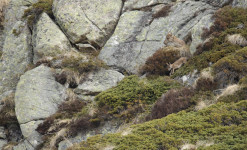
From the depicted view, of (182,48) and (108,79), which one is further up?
(182,48)

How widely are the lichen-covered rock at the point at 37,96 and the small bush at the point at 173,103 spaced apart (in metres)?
5.89

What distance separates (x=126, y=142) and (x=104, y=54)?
10292 millimetres

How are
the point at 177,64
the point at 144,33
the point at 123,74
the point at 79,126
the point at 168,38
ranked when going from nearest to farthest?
the point at 79,126, the point at 177,64, the point at 168,38, the point at 123,74, the point at 144,33

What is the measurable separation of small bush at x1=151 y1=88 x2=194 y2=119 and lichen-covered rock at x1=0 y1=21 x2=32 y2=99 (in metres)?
10.5

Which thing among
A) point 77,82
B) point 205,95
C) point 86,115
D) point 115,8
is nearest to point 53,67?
point 77,82

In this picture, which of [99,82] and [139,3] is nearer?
[99,82]

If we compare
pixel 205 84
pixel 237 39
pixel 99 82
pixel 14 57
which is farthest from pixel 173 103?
pixel 14 57

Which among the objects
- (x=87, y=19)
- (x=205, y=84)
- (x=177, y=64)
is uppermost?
(x=205, y=84)

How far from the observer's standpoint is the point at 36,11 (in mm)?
20125

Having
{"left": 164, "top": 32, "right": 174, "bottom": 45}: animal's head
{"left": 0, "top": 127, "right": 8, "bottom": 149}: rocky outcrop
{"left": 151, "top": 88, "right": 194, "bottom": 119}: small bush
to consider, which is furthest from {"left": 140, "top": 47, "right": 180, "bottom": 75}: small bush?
{"left": 0, "top": 127, "right": 8, "bottom": 149}: rocky outcrop

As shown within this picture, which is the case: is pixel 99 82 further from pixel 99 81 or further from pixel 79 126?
pixel 79 126

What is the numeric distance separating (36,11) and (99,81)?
28.5 feet

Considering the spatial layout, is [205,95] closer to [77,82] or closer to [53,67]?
[77,82]

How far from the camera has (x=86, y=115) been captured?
1274 centimetres
